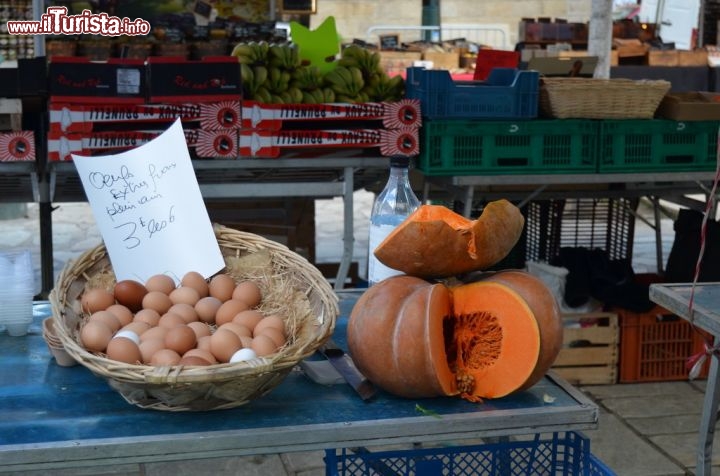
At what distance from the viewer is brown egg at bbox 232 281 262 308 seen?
Result: 213 cm

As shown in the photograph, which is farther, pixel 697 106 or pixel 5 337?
pixel 697 106

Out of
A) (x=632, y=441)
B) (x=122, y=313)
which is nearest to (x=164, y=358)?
(x=122, y=313)

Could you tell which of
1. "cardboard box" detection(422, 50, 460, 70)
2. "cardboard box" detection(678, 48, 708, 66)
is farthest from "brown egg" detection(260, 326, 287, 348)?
"cardboard box" detection(678, 48, 708, 66)

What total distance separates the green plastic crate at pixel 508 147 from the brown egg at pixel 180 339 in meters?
2.81

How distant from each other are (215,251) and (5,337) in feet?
1.78

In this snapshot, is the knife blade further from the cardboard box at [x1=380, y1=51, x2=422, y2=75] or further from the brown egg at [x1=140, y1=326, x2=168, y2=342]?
the cardboard box at [x1=380, y1=51, x2=422, y2=75]

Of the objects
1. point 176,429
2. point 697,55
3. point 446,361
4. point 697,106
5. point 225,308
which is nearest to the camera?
point 176,429

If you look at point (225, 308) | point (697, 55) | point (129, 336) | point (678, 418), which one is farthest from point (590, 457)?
point (697, 55)

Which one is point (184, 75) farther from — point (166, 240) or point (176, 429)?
point (176, 429)

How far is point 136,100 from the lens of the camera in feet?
14.6

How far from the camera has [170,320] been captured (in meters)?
1.94

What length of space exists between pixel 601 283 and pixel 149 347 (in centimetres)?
332

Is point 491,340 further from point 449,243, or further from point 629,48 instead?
point 629,48

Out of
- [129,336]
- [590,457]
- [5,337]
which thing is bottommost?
[590,457]
